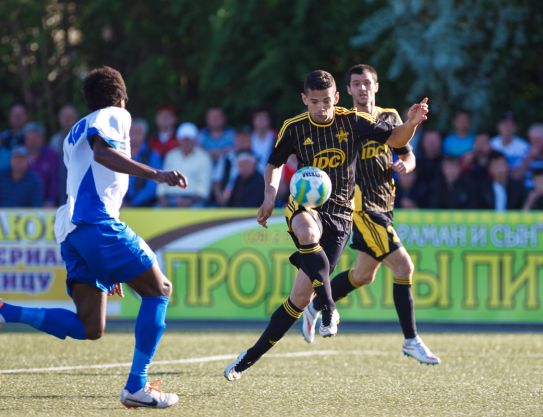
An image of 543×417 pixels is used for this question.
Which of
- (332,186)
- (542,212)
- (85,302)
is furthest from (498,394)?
(542,212)

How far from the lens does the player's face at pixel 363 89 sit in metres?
9.30

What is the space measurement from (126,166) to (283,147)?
186cm

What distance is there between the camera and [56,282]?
1419cm

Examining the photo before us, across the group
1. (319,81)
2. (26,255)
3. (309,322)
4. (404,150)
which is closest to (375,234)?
(404,150)

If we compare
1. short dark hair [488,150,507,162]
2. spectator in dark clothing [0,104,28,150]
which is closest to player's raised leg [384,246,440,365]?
short dark hair [488,150,507,162]

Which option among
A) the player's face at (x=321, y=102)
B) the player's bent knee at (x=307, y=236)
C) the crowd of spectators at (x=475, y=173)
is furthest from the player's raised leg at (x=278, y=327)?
the crowd of spectators at (x=475, y=173)

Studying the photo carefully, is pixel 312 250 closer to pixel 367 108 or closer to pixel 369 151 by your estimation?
pixel 369 151

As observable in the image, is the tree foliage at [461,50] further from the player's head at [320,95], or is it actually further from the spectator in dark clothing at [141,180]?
the player's head at [320,95]

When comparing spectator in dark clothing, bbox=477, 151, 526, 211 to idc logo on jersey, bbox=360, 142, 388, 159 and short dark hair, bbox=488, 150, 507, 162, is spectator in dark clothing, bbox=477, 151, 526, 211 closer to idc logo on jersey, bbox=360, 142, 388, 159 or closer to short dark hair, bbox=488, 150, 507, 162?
short dark hair, bbox=488, 150, 507, 162

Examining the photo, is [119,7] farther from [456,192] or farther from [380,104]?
[456,192]

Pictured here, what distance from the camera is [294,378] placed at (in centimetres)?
863

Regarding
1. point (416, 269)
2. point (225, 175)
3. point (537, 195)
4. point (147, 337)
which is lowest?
point (416, 269)

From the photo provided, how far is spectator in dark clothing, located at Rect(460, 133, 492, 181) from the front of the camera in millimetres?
14547

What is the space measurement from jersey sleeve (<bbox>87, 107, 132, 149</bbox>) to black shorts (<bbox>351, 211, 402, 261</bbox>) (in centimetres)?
279
